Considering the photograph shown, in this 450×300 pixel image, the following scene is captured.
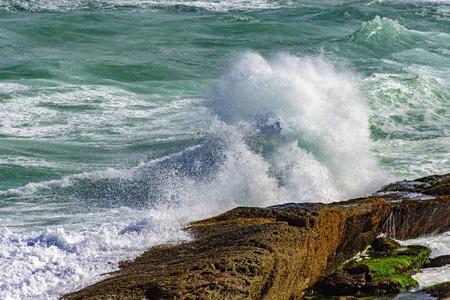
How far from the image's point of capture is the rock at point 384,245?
17.3 feet

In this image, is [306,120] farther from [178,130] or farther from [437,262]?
[437,262]

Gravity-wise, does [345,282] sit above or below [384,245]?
above

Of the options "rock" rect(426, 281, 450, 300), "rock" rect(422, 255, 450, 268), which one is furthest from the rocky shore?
"rock" rect(426, 281, 450, 300)

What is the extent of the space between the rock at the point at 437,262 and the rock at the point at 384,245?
322 mm

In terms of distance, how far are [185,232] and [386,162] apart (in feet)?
18.5

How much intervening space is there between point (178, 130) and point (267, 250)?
23.1 ft

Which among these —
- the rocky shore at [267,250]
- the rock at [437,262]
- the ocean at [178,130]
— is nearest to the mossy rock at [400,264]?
the rock at [437,262]

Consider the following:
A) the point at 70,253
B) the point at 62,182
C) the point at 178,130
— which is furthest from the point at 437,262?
the point at 178,130

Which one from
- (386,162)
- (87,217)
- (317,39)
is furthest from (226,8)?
(87,217)

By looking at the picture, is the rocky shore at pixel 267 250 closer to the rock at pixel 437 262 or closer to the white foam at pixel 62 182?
the rock at pixel 437 262

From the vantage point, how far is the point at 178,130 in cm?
1066

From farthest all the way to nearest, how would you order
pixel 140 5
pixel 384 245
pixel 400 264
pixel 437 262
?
pixel 140 5, pixel 384 245, pixel 437 262, pixel 400 264

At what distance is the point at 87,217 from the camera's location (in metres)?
6.09

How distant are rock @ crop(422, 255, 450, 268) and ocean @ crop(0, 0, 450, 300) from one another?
12cm
